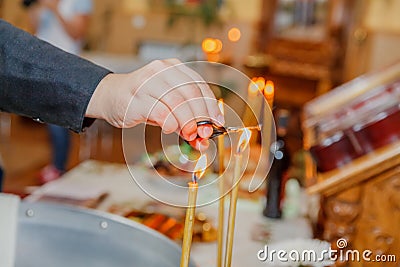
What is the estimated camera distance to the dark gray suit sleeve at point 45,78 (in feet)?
2.61

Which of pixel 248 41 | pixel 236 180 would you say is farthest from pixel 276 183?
pixel 248 41

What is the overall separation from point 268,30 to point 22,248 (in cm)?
571

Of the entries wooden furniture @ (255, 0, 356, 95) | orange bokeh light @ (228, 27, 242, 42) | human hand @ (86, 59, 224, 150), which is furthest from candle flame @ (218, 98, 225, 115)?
orange bokeh light @ (228, 27, 242, 42)

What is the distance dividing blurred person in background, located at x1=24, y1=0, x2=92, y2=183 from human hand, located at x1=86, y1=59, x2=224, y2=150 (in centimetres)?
329

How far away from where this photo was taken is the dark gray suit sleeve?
31.3 inches

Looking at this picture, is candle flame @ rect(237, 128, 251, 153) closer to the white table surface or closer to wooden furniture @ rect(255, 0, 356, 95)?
the white table surface

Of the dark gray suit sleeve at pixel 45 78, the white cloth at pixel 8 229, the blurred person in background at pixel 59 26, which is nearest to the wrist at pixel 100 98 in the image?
the dark gray suit sleeve at pixel 45 78

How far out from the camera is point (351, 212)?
4.99 ft

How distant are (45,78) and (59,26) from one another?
3.38 metres

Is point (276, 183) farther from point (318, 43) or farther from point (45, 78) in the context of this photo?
point (318, 43)

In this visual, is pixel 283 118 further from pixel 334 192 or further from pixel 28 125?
pixel 28 125

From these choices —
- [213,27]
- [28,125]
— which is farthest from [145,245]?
[213,27]

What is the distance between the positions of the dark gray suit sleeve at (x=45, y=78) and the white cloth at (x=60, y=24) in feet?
10.4

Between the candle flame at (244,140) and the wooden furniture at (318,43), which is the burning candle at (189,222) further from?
the wooden furniture at (318,43)
